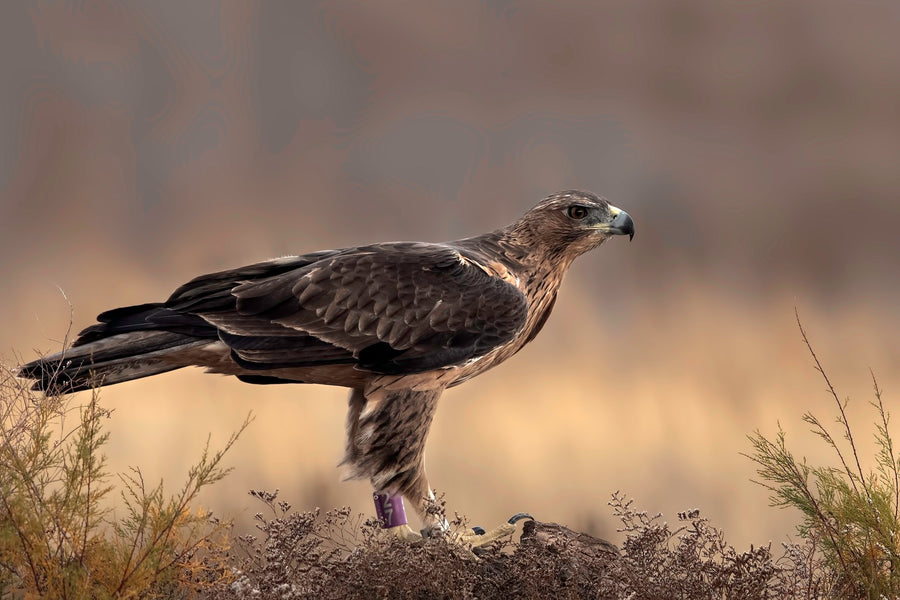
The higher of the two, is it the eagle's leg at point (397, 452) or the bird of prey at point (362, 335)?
the bird of prey at point (362, 335)

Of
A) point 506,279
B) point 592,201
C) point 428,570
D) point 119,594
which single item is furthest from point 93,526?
point 592,201

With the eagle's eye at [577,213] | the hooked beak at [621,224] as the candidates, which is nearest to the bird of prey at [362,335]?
the eagle's eye at [577,213]

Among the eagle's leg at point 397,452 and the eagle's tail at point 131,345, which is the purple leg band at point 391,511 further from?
the eagle's tail at point 131,345

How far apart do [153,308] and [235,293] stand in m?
0.55

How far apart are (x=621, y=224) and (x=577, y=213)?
12.4 inches

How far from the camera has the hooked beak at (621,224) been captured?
6480 mm

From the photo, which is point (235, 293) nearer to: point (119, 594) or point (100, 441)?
point (100, 441)

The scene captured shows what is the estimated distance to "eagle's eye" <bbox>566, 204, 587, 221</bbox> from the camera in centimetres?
652

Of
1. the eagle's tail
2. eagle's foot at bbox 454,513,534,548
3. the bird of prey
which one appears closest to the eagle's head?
the bird of prey

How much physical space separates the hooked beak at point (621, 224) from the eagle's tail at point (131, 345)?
2842 millimetres

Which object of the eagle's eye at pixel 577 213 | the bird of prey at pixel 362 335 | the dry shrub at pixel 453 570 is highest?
the eagle's eye at pixel 577 213

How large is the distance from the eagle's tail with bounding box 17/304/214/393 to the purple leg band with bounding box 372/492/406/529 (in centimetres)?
156

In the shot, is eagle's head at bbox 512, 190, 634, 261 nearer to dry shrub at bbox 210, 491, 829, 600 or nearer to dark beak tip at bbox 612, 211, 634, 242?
dark beak tip at bbox 612, 211, 634, 242

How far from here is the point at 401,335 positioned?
594 cm
